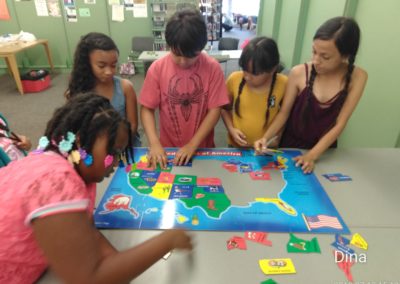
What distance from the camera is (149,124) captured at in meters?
1.56

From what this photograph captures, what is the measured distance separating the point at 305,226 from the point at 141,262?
58 cm

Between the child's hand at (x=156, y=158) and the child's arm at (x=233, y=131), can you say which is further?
the child's arm at (x=233, y=131)

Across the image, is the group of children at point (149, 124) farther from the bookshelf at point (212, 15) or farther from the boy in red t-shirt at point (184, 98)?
the bookshelf at point (212, 15)

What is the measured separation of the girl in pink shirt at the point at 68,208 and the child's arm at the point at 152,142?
0.49m

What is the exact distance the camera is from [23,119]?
3822 millimetres

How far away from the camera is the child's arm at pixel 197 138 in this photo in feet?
4.49

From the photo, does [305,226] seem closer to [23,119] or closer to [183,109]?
[183,109]

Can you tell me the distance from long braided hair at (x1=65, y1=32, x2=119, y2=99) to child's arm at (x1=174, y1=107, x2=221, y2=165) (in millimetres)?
630

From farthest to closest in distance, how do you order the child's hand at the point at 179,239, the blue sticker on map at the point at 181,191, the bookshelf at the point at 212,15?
1. the bookshelf at the point at 212,15
2. the blue sticker on map at the point at 181,191
3. the child's hand at the point at 179,239

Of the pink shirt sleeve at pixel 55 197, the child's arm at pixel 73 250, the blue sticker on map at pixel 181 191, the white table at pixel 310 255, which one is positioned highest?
the pink shirt sleeve at pixel 55 197

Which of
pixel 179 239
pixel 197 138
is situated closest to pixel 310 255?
pixel 179 239

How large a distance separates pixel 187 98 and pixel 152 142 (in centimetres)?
31

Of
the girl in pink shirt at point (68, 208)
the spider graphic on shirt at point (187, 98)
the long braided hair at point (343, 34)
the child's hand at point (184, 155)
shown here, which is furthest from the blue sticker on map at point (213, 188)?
the long braided hair at point (343, 34)

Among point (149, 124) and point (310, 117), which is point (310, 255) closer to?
point (310, 117)
